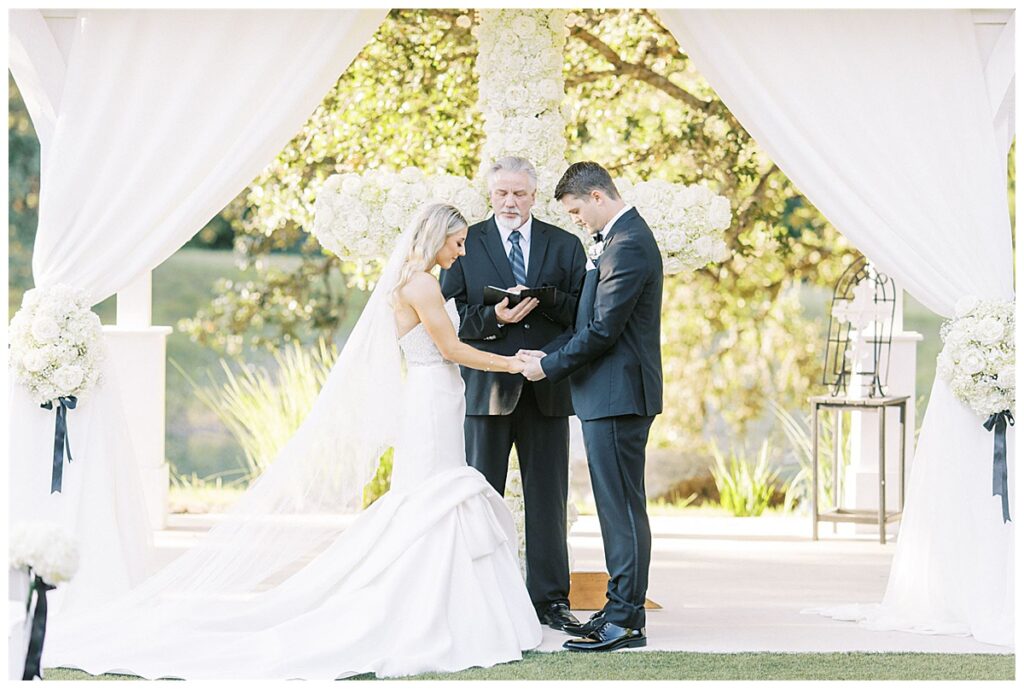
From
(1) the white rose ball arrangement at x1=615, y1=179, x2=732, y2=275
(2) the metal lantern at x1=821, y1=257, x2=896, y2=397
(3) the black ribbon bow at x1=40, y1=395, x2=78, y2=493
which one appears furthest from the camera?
(2) the metal lantern at x1=821, y1=257, x2=896, y2=397

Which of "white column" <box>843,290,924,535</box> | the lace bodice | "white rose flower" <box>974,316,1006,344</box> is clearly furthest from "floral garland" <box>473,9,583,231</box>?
"white column" <box>843,290,924,535</box>

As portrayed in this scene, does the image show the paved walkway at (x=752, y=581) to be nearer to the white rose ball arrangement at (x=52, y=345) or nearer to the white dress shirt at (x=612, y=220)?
the white dress shirt at (x=612, y=220)

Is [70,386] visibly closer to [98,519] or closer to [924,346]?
[98,519]

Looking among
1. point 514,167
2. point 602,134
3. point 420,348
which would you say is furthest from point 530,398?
point 602,134

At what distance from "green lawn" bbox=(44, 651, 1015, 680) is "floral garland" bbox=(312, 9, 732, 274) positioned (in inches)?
62.3

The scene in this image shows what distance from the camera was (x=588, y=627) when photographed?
15.4 ft

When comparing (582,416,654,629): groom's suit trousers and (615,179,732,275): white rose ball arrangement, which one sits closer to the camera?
(582,416,654,629): groom's suit trousers

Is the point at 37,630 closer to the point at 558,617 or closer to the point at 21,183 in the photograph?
the point at 558,617

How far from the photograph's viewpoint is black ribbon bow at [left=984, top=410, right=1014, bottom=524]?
15.9ft

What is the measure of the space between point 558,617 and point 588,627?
258 mm

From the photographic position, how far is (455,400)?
185 inches

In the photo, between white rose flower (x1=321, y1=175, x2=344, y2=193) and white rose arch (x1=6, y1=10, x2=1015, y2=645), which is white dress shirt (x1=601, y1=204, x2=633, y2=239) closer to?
white rose arch (x1=6, y1=10, x2=1015, y2=645)

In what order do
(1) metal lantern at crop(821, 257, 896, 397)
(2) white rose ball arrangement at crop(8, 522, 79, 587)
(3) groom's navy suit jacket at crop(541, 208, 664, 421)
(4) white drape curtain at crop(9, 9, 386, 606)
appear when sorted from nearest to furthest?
(2) white rose ball arrangement at crop(8, 522, 79, 587), (3) groom's navy suit jacket at crop(541, 208, 664, 421), (4) white drape curtain at crop(9, 9, 386, 606), (1) metal lantern at crop(821, 257, 896, 397)

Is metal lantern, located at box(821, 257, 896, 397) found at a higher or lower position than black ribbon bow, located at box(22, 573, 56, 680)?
higher
